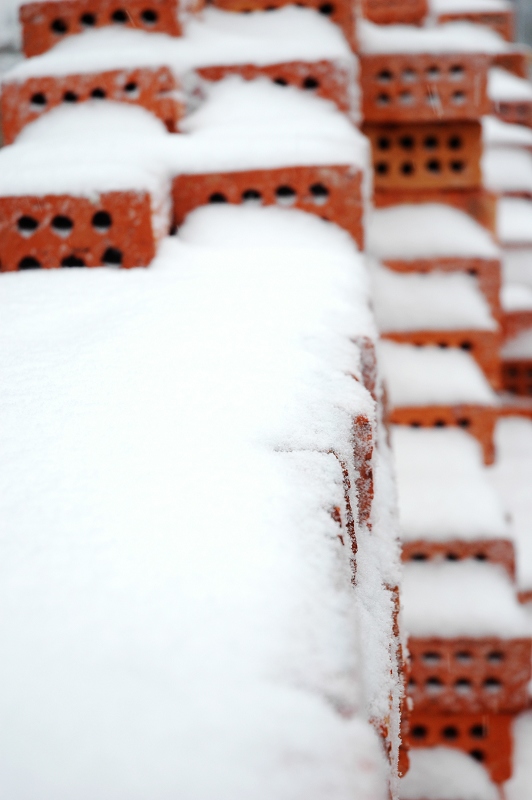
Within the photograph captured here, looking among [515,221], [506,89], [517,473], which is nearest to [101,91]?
[517,473]

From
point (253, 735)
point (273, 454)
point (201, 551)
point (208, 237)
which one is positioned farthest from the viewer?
point (208, 237)

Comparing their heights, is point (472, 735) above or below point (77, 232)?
below

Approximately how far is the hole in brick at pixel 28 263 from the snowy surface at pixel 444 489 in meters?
1.32

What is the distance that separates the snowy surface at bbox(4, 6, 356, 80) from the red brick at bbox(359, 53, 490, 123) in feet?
1.59

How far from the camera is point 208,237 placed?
1673 mm

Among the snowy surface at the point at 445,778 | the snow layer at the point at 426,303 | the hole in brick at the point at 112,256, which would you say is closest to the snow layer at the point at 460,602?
the snowy surface at the point at 445,778

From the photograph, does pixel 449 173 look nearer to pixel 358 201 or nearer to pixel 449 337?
pixel 449 337

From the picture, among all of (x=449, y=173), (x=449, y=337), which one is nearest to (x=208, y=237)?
(x=449, y=337)

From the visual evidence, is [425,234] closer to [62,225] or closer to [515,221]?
[62,225]

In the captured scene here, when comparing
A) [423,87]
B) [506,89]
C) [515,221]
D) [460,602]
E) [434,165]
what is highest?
[423,87]

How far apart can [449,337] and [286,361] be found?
2158mm

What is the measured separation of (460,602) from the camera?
7.67 ft

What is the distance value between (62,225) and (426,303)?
178 centimetres

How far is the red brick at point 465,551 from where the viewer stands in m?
2.38
